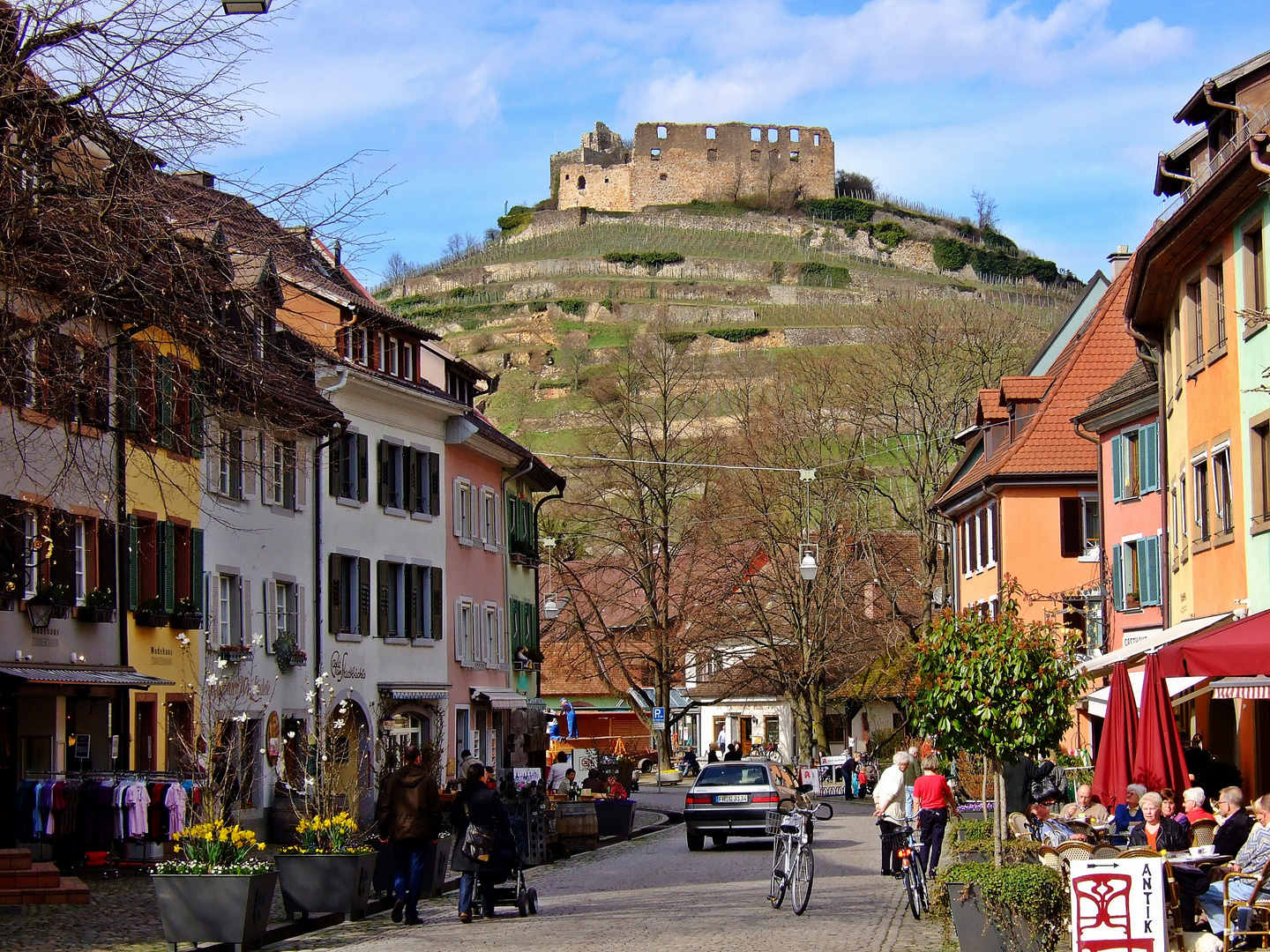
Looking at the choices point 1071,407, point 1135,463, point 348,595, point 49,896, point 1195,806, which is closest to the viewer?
point 1195,806

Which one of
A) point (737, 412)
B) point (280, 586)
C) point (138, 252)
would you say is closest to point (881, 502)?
point (737, 412)

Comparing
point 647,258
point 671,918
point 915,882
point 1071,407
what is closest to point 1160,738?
point 915,882

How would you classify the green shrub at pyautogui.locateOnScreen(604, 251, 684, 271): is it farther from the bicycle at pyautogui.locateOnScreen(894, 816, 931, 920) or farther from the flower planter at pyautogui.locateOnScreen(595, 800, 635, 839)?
the bicycle at pyautogui.locateOnScreen(894, 816, 931, 920)

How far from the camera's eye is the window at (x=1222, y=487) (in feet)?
72.8

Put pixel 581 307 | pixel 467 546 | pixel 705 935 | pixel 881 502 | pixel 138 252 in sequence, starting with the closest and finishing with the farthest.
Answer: pixel 138 252, pixel 705 935, pixel 467 546, pixel 881 502, pixel 581 307

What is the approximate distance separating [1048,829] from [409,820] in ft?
20.3

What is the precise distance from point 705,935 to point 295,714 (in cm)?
1732

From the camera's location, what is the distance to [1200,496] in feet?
78.2

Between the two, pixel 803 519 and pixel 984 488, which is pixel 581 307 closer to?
pixel 803 519

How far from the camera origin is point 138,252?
1332 cm

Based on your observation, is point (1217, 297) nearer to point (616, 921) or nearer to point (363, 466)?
point (616, 921)

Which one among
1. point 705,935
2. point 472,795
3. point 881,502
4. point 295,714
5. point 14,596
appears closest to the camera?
point 705,935

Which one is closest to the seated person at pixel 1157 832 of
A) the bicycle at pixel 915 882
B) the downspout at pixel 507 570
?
the bicycle at pixel 915 882

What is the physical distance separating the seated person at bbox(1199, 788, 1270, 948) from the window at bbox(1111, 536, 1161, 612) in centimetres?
1702
